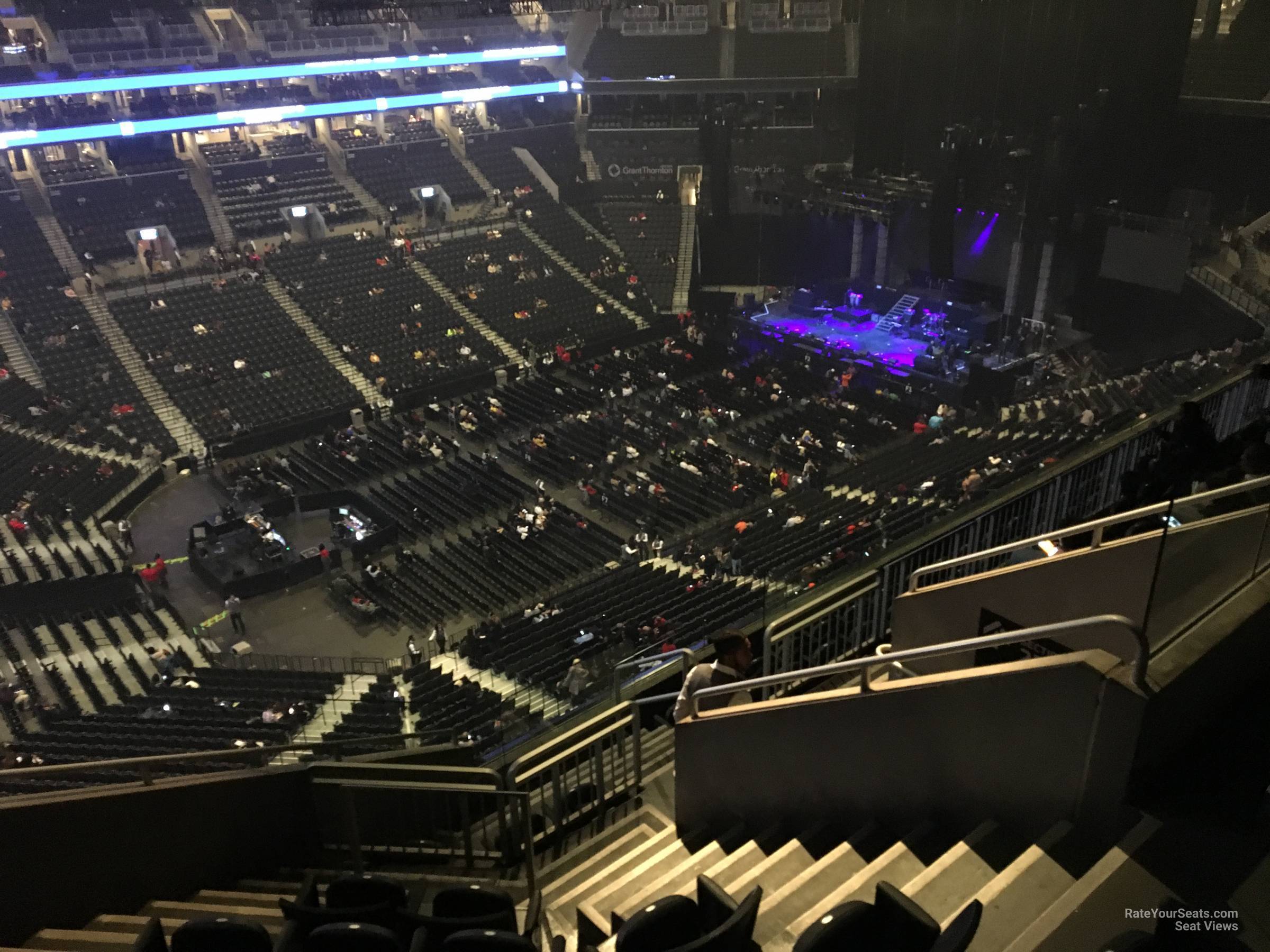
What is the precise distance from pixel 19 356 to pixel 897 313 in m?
23.5

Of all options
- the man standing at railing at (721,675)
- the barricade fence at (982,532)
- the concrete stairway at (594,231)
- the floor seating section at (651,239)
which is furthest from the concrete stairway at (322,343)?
the man standing at railing at (721,675)

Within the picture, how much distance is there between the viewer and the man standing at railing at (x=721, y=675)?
5.64 meters

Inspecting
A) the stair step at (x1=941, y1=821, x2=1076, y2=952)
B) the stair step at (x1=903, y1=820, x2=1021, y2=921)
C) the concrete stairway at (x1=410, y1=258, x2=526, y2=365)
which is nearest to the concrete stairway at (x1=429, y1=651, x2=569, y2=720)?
the stair step at (x1=903, y1=820, x2=1021, y2=921)

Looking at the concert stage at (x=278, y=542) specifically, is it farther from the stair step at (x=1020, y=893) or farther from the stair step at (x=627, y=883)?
the stair step at (x=1020, y=893)

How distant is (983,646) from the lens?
4.10m

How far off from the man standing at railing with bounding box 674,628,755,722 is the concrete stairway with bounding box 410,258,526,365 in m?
22.2

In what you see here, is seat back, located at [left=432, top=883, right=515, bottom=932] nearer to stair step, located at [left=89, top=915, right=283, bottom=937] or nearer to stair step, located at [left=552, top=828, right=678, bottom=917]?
stair step, located at [left=552, top=828, right=678, bottom=917]

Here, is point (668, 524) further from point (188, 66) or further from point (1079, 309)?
point (188, 66)

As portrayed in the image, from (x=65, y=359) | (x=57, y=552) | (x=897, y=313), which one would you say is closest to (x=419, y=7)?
→ (x=65, y=359)

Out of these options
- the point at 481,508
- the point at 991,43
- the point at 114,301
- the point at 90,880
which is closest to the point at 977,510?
the point at 90,880

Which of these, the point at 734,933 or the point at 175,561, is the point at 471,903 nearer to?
the point at 734,933

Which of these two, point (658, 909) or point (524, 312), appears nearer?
point (658, 909)

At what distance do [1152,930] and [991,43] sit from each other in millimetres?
27645

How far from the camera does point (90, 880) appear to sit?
18.4 feet
